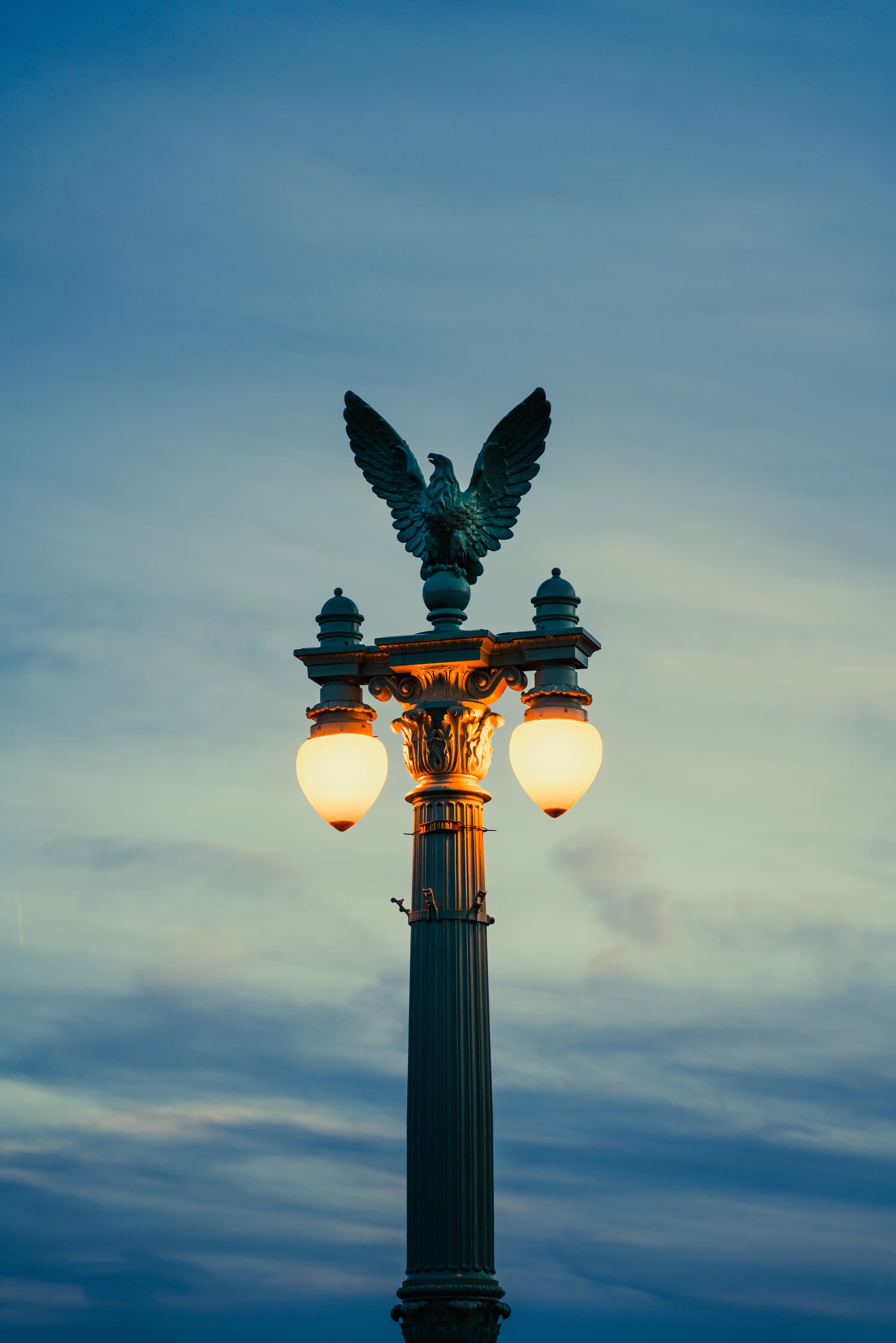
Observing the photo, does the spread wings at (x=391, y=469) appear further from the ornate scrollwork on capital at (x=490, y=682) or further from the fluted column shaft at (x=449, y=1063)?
the fluted column shaft at (x=449, y=1063)

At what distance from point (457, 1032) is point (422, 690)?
6.88 feet

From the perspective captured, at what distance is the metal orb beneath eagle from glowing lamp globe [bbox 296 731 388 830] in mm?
887

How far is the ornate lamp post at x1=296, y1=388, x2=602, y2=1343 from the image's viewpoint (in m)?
10.2

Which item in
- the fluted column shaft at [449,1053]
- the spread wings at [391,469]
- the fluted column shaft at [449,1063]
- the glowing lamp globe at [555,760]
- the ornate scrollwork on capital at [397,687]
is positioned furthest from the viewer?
the spread wings at [391,469]

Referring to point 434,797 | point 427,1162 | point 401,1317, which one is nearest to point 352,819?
point 434,797

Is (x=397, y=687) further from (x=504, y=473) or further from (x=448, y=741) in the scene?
(x=504, y=473)

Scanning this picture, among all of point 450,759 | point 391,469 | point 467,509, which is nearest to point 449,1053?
point 450,759

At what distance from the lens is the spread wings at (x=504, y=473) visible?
1157cm

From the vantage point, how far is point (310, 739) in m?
11.4

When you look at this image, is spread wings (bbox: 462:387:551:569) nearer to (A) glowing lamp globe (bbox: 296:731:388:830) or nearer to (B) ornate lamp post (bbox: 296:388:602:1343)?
(B) ornate lamp post (bbox: 296:388:602:1343)

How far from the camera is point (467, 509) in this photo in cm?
1152

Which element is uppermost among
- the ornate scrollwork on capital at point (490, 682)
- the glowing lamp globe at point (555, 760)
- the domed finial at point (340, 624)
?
the domed finial at point (340, 624)

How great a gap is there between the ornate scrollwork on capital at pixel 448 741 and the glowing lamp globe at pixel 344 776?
0.23 metres

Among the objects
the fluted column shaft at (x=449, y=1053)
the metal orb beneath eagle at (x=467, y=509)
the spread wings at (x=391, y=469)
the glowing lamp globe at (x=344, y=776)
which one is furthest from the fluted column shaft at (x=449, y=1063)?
the spread wings at (x=391, y=469)
